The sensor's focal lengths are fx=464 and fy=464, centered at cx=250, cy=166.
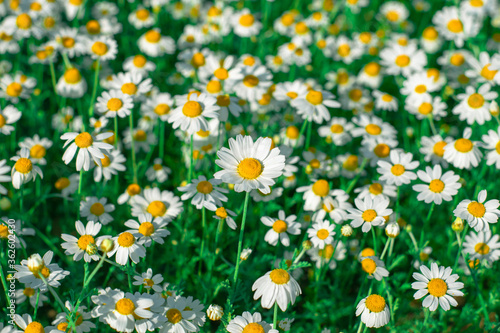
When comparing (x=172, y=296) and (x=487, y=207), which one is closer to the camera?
(x=172, y=296)

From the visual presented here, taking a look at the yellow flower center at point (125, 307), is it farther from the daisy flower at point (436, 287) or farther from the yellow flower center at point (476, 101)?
the yellow flower center at point (476, 101)

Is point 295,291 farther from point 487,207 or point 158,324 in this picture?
point 487,207

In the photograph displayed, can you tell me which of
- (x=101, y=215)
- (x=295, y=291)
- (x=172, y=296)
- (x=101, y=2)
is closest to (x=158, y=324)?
(x=172, y=296)

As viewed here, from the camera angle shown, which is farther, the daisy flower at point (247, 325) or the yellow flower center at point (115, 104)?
the yellow flower center at point (115, 104)

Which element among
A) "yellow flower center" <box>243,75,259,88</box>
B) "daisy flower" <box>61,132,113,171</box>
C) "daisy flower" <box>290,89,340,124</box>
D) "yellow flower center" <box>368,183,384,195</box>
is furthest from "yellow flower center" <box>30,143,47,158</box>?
"yellow flower center" <box>368,183,384,195</box>

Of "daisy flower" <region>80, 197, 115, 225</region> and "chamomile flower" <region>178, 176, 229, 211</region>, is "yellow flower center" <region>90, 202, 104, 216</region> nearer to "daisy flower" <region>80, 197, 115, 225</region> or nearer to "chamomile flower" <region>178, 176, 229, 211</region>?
"daisy flower" <region>80, 197, 115, 225</region>

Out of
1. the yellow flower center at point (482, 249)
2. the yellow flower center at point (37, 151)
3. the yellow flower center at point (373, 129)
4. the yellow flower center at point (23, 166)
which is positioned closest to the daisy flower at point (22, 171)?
the yellow flower center at point (23, 166)
